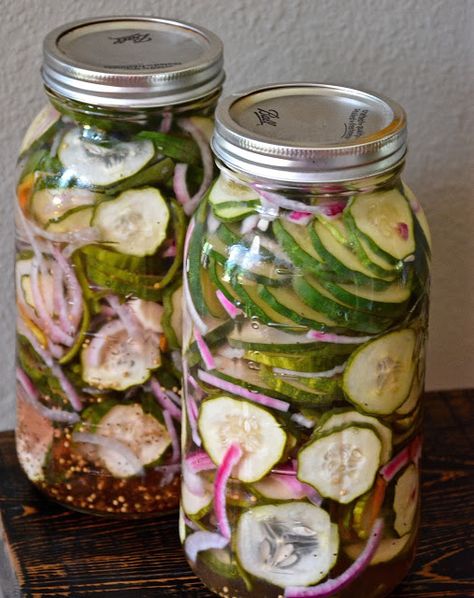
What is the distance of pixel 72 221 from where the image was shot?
78cm

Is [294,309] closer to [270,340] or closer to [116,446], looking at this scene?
[270,340]

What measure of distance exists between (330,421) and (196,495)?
0.39 feet

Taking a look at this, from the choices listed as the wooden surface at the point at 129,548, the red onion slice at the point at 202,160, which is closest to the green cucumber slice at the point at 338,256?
the red onion slice at the point at 202,160

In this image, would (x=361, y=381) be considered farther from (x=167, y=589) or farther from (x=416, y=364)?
(x=167, y=589)

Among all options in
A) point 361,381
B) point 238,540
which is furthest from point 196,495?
point 361,381

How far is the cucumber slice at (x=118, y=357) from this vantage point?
31.8 inches

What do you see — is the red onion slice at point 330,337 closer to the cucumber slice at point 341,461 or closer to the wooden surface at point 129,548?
the cucumber slice at point 341,461

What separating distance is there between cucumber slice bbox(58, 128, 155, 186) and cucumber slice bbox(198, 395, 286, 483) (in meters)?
0.16

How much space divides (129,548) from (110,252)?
0.21m

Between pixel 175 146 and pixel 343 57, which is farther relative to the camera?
pixel 343 57

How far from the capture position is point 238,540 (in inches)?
29.4

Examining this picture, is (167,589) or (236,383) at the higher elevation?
(236,383)

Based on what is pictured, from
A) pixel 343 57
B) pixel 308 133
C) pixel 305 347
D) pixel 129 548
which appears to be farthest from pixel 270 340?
pixel 343 57

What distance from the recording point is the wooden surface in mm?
790
